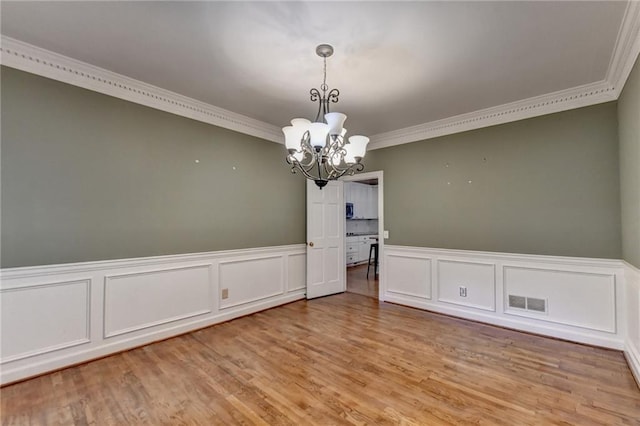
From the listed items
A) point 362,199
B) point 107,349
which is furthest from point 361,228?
point 107,349

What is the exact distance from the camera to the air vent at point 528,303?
3.31m

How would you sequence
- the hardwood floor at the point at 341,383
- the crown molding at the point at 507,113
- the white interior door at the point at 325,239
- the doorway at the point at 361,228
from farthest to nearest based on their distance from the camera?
the doorway at the point at 361,228 → the white interior door at the point at 325,239 → the crown molding at the point at 507,113 → the hardwood floor at the point at 341,383

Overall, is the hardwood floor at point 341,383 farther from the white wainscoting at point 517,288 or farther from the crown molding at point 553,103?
the crown molding at point 553,103

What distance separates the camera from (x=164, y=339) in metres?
3.18

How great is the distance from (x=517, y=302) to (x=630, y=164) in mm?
1821

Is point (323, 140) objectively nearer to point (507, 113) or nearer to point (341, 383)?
point (341, 383)

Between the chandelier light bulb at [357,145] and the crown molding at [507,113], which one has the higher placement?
the crown molding at [507,113]

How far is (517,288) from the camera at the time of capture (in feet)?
11.4

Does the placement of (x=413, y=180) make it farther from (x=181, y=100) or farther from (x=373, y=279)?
(x=181, y=100)

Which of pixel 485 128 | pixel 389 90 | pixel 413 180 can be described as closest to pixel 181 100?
pixel 389 90

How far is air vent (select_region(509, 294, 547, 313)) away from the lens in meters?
3.31

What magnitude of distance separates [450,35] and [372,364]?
2825 millimetres

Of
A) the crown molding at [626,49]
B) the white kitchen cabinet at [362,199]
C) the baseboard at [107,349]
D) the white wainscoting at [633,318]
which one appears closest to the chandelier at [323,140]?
the crown molding at [626,49]

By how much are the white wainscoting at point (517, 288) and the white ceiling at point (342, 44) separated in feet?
6.47
